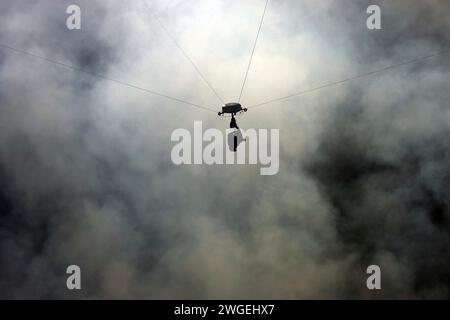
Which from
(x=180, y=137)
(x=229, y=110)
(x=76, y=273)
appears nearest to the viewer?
(x=229, y=110)

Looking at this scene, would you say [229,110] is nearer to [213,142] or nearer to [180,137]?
[213,142]

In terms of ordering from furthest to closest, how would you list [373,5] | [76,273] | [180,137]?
[373,5] < [180,137] < [76,273]

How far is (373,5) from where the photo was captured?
186ft

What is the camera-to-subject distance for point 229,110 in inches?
1427

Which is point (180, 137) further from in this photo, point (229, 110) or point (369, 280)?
point (369, 280)
